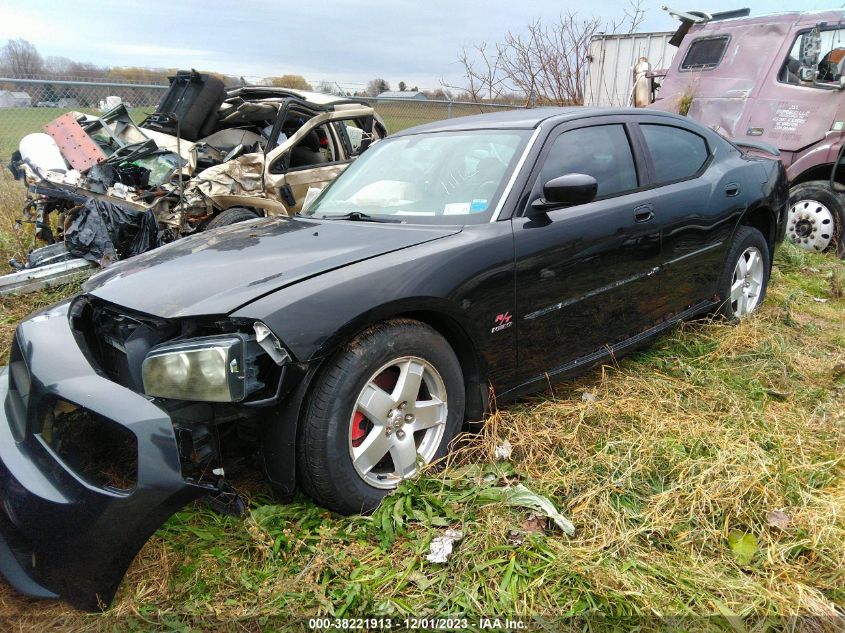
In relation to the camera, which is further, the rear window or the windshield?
the rear window

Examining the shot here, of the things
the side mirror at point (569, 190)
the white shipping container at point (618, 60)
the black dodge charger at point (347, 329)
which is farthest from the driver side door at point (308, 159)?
the white shipping container at point (618, 60)

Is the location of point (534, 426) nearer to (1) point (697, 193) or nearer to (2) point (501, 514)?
(2) point (501, 514)

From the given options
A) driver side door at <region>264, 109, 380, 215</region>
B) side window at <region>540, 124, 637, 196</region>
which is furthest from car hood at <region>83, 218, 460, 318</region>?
driver side door at <region>264, 109, 380, 215</region>

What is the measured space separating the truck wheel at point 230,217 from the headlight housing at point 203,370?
4.20m

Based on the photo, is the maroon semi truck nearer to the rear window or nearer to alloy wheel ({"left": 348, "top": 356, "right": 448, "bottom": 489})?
the rear window

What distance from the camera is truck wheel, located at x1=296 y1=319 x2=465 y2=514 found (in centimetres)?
215

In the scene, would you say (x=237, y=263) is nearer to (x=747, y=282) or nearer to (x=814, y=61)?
(x=747, y=282)

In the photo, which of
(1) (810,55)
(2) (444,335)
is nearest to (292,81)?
(1) (810,55)

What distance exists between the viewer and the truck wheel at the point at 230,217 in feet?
19.6

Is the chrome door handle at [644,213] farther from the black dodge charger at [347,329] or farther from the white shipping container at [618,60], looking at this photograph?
the white shipping container at [618,60]

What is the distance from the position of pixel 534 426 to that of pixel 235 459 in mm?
1417

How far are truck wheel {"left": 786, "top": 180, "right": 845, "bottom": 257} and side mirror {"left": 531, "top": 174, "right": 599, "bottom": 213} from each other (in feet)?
15.8

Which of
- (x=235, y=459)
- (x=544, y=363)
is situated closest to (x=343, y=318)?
(x=235, y=459)

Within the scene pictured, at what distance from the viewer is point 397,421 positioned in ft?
7.83
